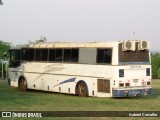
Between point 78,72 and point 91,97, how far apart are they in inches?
66.1

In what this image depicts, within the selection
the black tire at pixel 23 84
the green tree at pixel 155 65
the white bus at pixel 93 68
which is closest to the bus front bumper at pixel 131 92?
the white bus at pixel 93 68

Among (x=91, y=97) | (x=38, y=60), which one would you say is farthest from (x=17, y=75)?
(x=91, y=97)

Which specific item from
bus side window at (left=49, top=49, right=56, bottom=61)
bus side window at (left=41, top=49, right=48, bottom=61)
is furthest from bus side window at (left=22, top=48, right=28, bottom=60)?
bus side window at (left=49, top=49, right=56, bottom=61)

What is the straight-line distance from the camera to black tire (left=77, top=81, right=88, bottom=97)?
25.0 metres

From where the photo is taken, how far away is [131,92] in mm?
23703

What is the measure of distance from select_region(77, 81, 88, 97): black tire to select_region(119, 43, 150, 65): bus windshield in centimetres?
272

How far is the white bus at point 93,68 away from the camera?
23.3 metres

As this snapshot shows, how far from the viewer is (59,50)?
2673cm

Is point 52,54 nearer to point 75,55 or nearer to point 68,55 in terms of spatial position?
point 68,55

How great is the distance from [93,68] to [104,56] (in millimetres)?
978

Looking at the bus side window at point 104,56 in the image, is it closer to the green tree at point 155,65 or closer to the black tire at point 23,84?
the black tire at point 23,84

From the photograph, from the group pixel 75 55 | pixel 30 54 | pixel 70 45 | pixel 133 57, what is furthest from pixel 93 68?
pixel 30 54

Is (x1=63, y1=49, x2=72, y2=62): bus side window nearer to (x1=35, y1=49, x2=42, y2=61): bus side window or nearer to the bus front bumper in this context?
(x1=35, y1=49, x2=42, y2=61): bus side window

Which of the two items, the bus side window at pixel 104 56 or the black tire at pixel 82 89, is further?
the black tire at pixel 82 89
